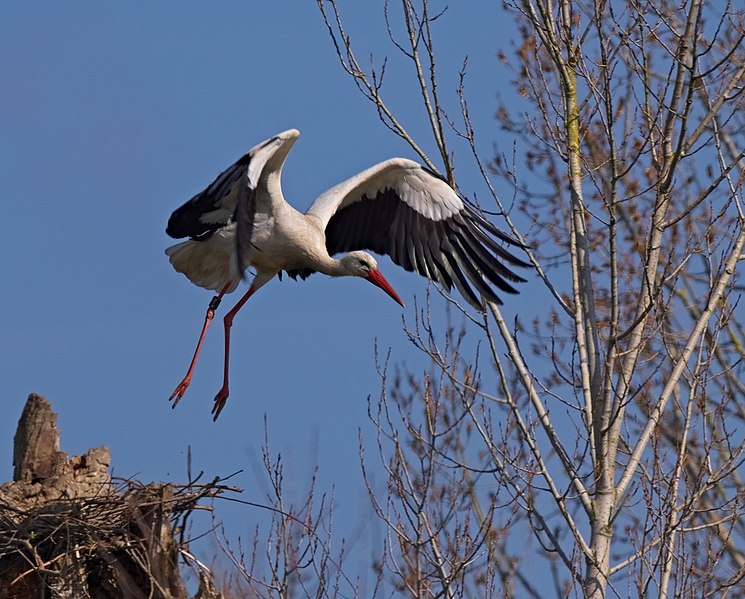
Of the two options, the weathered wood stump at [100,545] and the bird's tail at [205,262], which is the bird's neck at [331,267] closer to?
the bird's tail at [205,262]

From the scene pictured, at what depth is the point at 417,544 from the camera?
8688 millimetres

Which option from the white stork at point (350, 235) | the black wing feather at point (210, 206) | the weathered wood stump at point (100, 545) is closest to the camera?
the weathered wood stump at point (100, 545)

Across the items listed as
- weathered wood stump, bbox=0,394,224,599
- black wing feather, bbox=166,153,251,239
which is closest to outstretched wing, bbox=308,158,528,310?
black wing feather, bbox=166,153,251,239

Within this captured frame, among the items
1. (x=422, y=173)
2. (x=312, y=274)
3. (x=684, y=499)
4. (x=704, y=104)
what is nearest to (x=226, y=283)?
(x=312, y=274)

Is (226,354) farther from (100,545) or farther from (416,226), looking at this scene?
(100,545)

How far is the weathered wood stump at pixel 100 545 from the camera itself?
671cm

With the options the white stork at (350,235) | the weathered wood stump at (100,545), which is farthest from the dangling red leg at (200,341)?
the weathered wood stump at (100,545)

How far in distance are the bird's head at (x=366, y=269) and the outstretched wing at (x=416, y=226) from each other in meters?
0.34

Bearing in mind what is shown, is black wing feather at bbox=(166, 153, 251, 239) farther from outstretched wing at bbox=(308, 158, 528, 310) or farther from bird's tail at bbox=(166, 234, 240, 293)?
outstretched wing at bbox=(308, 158, 528, 310)

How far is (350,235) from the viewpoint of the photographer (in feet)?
39.4

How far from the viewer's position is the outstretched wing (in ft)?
35.6

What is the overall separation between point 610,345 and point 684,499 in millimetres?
1162

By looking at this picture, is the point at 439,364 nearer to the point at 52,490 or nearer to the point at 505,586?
the point at 505,586

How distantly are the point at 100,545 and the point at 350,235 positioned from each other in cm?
562
